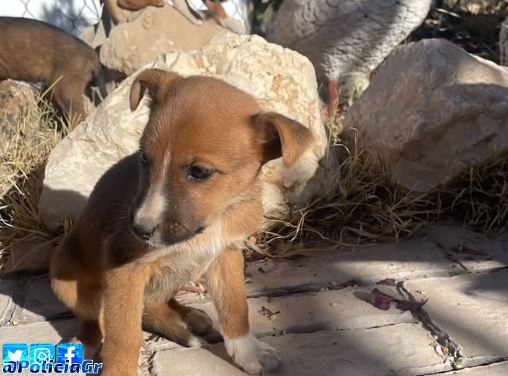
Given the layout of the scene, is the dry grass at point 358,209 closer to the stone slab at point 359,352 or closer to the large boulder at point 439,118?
the large boulder at point 439,118

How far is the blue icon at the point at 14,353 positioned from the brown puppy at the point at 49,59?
3301 mm

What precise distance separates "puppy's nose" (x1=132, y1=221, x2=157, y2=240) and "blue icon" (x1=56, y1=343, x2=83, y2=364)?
98 cm

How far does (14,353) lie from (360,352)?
161 centimetres

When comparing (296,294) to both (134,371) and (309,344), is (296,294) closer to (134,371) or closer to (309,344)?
(309,344)

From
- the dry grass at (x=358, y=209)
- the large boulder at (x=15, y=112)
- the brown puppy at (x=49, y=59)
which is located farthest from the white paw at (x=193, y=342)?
the brown puppy at (x=49, y=59)

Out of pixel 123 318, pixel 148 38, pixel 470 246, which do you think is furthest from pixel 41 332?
pixel 148 38

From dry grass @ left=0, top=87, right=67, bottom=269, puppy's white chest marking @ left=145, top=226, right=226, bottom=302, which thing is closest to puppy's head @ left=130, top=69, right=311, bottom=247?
puppy's white chest marking @ left=145, top=226, right=226, bottom=302

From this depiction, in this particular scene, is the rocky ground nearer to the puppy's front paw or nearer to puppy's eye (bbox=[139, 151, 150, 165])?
the puppy's front paw

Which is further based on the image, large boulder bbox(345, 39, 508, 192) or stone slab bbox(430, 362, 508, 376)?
large boulder bbox(345, 39, 508, 192)

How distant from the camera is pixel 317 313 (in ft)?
11.6

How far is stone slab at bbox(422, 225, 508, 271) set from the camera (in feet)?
13.2

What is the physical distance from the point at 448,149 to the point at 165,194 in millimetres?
2652

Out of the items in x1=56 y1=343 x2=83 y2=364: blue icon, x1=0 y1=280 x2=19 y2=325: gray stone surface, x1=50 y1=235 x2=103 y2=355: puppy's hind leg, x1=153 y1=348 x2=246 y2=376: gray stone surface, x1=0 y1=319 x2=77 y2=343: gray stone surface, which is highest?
x1=50 y1=235 x2=103 y2=355: puppy's hind leg

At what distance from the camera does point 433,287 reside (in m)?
3.74
